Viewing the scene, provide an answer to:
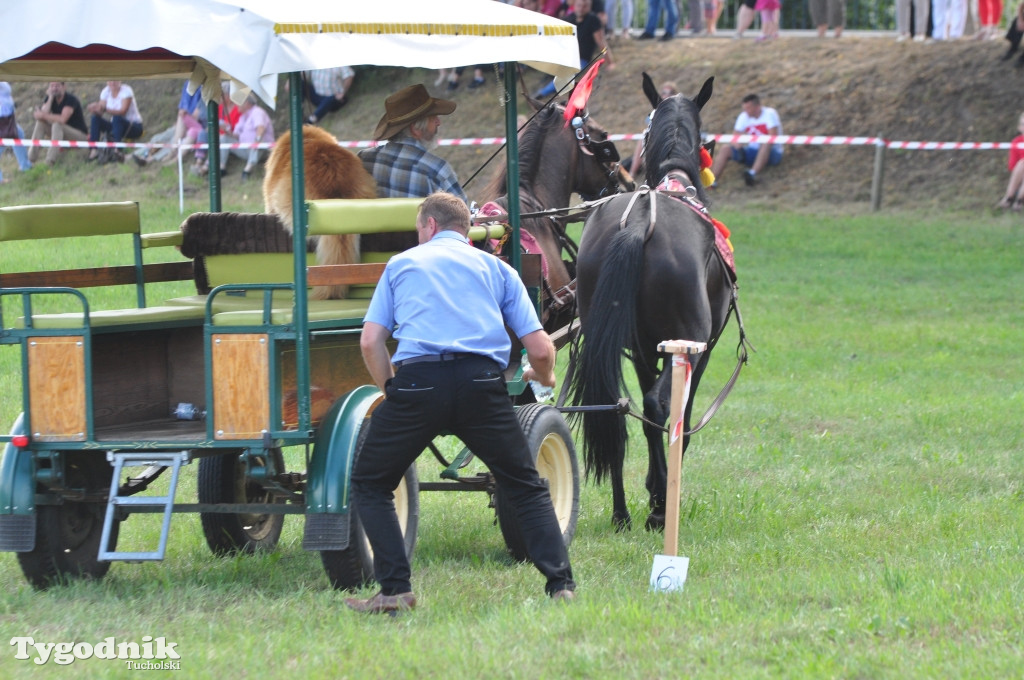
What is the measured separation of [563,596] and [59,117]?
53.3 feet

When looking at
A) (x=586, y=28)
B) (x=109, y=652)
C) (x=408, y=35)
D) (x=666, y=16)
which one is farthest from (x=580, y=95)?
(x=666, y=16)

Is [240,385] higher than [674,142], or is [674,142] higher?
[674,142]

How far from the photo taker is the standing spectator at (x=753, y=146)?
21.8 metres

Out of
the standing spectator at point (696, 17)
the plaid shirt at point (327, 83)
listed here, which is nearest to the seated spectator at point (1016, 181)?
the standing spectator at point (696, 17)

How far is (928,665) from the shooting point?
4.35m

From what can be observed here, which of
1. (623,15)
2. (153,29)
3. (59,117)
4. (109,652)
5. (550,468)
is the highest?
(623,15)

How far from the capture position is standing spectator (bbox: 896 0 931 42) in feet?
80.2

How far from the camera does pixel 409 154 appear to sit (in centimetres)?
666

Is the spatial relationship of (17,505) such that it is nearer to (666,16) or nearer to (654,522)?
(654,522)

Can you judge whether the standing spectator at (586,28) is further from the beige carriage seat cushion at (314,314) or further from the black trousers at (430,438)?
the black trousers at (430,438)

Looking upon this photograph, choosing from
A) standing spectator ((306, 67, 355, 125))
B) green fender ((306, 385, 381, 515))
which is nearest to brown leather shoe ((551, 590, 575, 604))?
green fender ((306, 385, 381, 515))

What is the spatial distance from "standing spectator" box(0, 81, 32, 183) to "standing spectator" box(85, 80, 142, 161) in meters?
1.05

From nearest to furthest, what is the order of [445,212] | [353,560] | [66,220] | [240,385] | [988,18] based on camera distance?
[445,212], [240,385], [353,560], [66,220], [988,18]

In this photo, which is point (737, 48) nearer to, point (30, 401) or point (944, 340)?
point (944, 340)
